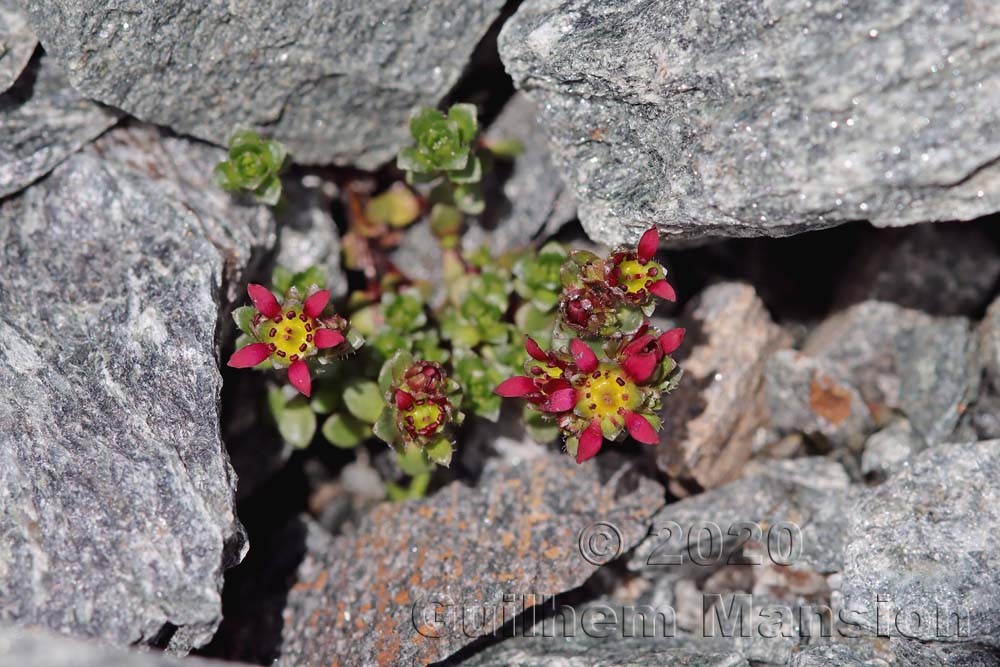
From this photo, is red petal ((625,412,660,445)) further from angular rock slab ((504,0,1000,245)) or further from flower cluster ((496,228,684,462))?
angular rock slab ((504,0,1000,245))

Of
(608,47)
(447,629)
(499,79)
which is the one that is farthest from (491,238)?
(447,629)

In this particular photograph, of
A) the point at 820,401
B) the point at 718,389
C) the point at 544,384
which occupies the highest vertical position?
the point at 544,384

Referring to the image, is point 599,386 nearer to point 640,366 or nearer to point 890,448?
point 640,366

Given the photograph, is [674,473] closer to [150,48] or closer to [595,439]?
[595,439]

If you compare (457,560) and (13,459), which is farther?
(457,560)

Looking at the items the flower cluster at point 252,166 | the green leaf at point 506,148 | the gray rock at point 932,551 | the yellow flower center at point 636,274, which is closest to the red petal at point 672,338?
the yellow flower center at point 636,274

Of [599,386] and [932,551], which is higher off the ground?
[599,386]

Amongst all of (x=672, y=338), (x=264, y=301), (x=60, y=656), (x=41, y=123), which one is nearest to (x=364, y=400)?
(x=264, y=301)

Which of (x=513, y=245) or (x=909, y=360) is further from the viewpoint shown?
(x=513, y=245)

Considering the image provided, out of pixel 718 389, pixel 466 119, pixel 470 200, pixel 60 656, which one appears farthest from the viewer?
pixel 470 200
